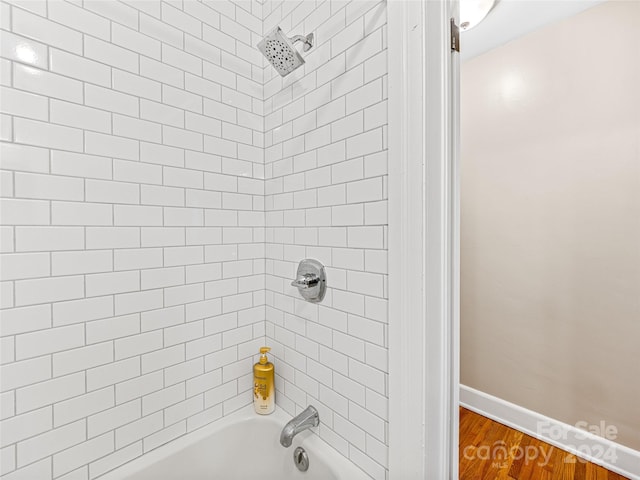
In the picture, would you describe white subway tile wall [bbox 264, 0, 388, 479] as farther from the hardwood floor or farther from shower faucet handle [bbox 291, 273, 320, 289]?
the hardwood floor

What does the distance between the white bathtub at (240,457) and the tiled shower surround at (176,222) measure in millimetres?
36

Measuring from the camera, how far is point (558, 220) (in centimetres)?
174

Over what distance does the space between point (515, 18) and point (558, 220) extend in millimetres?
1210

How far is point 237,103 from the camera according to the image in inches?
45.8

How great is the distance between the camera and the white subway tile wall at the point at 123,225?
750 millimetres

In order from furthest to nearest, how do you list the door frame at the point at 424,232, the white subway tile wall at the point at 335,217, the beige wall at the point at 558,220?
the beige wall at the point at 558,220, the white subway tile wall at the point at 335,217, the door frame at the point at 424,232

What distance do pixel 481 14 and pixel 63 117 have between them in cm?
195

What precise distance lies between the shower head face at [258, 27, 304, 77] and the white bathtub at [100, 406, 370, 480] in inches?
49.5

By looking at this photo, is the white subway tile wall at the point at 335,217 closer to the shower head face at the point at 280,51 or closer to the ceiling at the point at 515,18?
the shower head face at the point at 280,51

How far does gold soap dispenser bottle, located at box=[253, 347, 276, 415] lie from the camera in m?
1.16

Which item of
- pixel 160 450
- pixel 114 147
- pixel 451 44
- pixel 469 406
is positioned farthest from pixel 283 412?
pixel 469 406

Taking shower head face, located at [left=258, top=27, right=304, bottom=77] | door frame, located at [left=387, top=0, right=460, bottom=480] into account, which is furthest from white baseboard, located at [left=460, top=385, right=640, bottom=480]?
shower head face, located at [left=258, top=27, right=304, bottom=77]

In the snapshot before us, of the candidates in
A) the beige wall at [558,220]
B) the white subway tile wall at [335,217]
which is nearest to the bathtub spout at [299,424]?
the white subway tile wall at [335,217]

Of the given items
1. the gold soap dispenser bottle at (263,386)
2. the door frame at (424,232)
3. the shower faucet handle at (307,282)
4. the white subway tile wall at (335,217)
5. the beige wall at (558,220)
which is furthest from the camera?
the beige wall at (558,220)
